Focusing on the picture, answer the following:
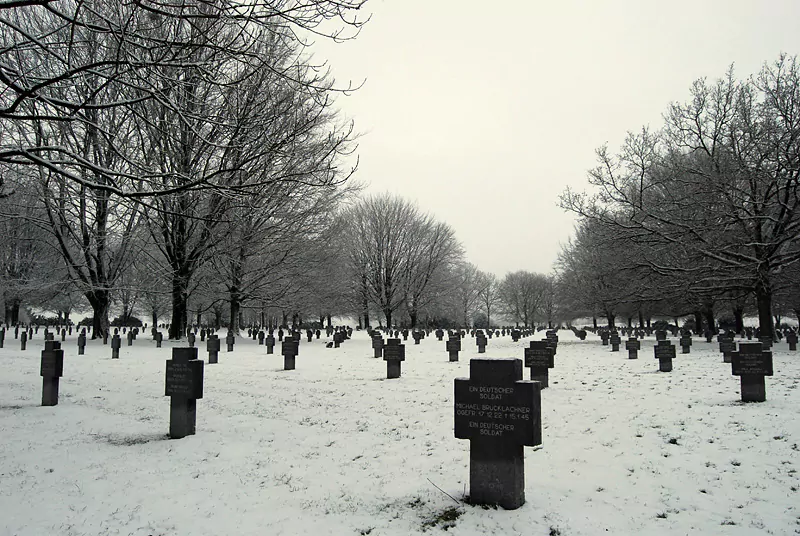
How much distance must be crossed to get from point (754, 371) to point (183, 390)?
28.2 feet

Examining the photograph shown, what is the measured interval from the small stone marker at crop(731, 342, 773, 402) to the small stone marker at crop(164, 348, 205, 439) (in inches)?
324

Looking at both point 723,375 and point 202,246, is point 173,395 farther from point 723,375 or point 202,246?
point 202,246

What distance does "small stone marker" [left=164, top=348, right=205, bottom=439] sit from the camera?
673 centimetres

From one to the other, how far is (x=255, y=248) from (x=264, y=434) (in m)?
17.6

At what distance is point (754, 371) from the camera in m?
8.12

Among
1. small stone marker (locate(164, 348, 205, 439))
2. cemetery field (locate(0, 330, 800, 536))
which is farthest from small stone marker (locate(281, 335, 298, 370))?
small stone marker (locate(164, 348, 205, 439))

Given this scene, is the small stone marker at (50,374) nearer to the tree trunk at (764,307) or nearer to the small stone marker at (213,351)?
the small stone marker at (213,351)

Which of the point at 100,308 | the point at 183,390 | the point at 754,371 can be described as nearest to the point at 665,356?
the point at 754,371

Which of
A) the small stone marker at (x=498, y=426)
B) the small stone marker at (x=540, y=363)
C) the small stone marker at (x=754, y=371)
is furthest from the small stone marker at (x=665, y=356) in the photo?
the small stone marker at (x=498, y=426)

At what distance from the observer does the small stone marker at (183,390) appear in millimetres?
6730

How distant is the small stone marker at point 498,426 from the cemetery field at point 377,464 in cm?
21

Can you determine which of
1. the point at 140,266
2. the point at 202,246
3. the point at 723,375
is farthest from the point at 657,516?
the point at 140,266

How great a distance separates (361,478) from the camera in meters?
5.11

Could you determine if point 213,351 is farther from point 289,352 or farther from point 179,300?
point 179,300
